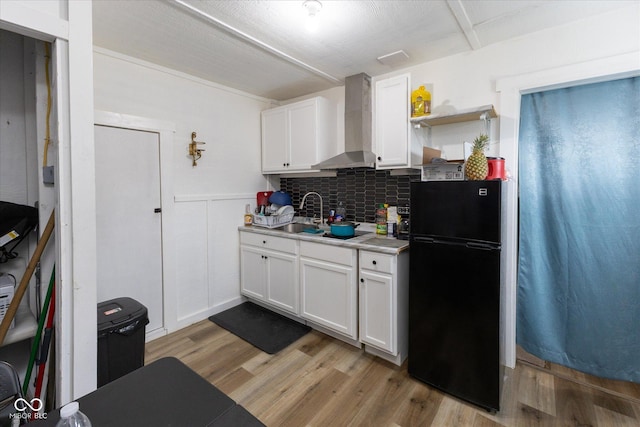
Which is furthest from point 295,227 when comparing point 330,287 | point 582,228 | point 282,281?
point 582,228

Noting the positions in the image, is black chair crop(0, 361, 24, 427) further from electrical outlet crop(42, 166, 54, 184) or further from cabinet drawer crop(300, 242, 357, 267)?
cabinet drawer crop(300, 242, 357, 267)

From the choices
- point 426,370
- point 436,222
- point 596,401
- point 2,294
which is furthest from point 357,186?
point 2,294

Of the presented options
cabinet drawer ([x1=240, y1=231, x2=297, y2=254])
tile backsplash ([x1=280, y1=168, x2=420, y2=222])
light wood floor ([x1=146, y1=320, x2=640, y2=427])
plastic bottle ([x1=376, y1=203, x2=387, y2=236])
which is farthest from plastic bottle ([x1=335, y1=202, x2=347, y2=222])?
light wood floor ([x1=146, y1=320, x2=640, y2=427])

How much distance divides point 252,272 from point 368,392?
5.73 feet

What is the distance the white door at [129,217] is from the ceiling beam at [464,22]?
99.2 inches

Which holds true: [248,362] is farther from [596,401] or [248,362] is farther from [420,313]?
[596,401]

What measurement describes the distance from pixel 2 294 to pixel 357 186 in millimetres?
2677

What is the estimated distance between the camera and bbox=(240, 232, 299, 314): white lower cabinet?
2877 mm

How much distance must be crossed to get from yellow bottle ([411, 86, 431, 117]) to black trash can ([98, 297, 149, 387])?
251cm

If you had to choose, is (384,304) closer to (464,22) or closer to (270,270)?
(270,270)

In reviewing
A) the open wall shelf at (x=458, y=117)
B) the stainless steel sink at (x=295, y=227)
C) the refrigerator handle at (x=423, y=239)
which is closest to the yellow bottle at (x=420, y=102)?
the open wall shelf at (x=458, y=117)

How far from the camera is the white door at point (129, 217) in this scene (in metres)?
2.40

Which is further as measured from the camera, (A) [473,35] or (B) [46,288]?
(A) [473,35]

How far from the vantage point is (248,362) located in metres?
2.34
